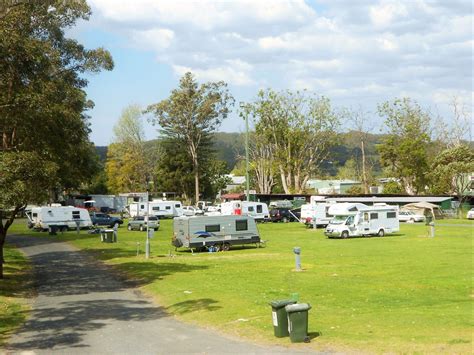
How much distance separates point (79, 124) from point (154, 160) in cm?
8902

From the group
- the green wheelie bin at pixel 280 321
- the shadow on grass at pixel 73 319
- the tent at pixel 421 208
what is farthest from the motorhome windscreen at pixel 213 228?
the tent at pixel 421 208

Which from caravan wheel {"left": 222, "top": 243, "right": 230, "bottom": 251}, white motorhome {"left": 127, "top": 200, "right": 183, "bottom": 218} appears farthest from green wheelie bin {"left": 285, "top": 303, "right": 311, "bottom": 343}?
white motorhome {"left": 127, "top": 200, "right": 183, "bottom": 218}

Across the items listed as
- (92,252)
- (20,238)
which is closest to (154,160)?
(20,238)

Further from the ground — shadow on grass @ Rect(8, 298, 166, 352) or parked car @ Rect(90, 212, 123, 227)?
parked car @ Rect(90, 212, 123, 227)

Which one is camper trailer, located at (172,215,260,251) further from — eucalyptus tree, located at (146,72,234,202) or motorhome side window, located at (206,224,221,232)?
eucalyptus tree, located at (146,72,234,202)

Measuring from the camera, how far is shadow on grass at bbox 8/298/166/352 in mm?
13344

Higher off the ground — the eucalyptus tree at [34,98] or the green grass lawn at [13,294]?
the eucalyptus tree at [34,98]

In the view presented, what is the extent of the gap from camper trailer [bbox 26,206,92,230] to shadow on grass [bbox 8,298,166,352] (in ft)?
127

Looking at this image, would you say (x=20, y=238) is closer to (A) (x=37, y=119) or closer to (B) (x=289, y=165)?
(A) (x=37, y=119)

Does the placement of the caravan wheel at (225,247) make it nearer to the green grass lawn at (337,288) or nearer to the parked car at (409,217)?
the green grass lawn at (337,288)

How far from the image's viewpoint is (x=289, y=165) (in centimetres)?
8575

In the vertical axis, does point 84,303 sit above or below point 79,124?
below

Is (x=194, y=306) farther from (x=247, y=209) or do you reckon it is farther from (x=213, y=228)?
(x=247, y=209)

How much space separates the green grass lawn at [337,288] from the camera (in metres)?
13.0
